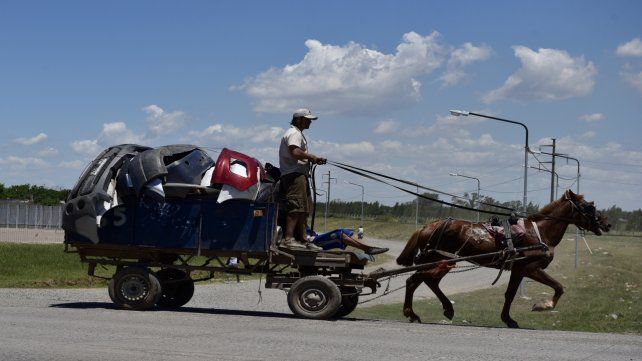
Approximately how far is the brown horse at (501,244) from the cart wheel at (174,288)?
3.73 m

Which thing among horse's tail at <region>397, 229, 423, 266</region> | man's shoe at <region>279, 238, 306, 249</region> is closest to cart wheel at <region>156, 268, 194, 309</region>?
man's shoe at <region>279, 238, 306, 249</region>

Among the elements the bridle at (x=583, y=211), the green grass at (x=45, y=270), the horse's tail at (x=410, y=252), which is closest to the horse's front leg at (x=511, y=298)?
the bridle at (x=583, y=211)

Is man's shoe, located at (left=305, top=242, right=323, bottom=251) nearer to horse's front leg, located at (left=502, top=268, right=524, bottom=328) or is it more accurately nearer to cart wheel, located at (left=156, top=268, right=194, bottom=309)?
cart wheel, located at (left=156, top=268, right=194, bottom=309)

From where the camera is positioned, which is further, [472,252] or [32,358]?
[472,252]

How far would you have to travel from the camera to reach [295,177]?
14609mm

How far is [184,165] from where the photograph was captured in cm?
1491

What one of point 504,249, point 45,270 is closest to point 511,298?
point 504,249

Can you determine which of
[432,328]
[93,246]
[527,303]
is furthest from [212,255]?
[527,303]

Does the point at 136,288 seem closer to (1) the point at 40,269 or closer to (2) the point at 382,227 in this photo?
(1) the point at 40,269

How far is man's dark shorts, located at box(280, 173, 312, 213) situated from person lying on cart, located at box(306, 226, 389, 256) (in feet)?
2.41

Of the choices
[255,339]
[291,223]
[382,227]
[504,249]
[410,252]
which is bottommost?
[255,339]

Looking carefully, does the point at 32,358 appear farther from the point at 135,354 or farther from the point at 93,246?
the point at 93,246

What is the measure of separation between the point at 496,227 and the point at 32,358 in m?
8.73

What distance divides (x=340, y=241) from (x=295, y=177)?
1.37 metres
